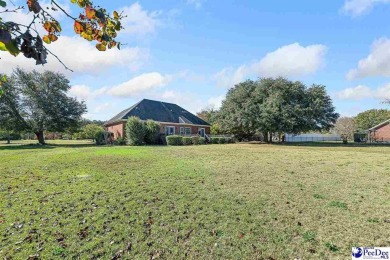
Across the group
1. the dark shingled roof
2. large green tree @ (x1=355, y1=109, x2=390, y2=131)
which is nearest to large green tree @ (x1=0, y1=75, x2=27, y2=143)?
the dark shingled roof

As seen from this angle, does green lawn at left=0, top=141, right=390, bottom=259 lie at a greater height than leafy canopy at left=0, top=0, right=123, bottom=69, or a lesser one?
lesser

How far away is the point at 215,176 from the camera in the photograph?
8.38m

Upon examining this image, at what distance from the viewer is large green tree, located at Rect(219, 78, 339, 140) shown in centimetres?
2836

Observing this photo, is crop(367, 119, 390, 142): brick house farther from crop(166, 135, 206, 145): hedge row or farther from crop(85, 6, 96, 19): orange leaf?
crop(85, 6, 96, 19): orange leaf

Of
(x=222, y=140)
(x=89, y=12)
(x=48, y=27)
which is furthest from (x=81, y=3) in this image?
(x=222, y=140)

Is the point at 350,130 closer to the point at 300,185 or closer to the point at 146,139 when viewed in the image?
the point at 146,139

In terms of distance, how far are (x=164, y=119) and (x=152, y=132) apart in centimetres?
715

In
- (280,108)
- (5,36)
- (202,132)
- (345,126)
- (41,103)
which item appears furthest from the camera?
(345,126)

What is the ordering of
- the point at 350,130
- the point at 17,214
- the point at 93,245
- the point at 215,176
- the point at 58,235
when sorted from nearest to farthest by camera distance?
the point at 93,245, the point at 58,235, the point at 17,214, the point at 215,176, the point at 350,130

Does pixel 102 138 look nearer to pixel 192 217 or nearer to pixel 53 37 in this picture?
pixel 192 217

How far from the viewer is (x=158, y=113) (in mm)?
34219

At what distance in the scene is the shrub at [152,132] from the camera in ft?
87.3

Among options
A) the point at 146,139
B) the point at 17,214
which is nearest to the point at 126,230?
the point at 17,214

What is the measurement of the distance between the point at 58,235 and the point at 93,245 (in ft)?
2.57
